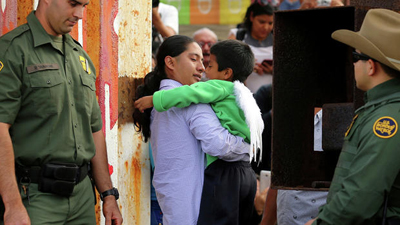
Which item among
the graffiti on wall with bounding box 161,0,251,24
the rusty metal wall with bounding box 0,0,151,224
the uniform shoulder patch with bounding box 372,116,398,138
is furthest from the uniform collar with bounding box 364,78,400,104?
the graffiti on wall with bounding box 161,0,251,24

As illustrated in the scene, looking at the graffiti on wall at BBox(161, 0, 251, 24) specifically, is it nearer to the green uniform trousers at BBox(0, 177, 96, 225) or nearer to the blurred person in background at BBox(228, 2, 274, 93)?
the blurred person in background at BBox(228, 2, 274, 93)

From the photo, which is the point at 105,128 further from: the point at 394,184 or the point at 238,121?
the point at 394,184

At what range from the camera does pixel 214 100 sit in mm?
4047

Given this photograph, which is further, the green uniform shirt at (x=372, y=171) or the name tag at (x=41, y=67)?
the name tag at (x=41, y=67)

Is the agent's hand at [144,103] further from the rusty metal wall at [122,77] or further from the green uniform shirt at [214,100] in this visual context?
the rusty metal wall at [122,77]

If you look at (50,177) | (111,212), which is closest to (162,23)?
(111,212)

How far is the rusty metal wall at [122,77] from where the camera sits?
4.44 m

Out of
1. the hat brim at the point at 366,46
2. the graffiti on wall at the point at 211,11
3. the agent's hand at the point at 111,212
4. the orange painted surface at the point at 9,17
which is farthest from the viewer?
the graffiti on wall at the point at 211,11

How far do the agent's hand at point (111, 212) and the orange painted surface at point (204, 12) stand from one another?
17.6 feet

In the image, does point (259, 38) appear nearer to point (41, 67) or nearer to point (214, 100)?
point (214, 100)

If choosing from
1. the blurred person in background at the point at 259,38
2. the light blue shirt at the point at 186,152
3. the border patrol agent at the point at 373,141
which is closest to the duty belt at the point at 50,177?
the light blue shirt at the point at 186,152

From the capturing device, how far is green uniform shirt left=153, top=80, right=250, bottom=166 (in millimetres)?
3936

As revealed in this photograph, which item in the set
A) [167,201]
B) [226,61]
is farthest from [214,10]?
[167,201]

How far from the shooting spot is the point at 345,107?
3.39m
